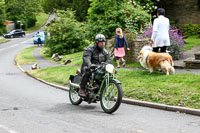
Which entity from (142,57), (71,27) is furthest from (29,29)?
(142,57)

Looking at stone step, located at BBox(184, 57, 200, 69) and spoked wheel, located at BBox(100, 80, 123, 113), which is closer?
spoked wheel, located at BBox(100, 80, 123, 113)

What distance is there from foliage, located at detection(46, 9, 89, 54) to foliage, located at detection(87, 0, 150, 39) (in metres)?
10.5

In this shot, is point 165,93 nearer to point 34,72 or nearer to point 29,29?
point 34,72

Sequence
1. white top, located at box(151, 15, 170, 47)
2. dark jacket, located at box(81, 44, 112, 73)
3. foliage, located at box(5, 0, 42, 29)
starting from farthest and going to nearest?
foliage, located at box(5, 0, 42, 29) → white top, located at box(151, 15, 170, 47) → dark jacket, located at box(81, 44, 112, 73)

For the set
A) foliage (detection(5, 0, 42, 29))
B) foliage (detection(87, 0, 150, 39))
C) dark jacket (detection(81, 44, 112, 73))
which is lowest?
dark jacket (detection(81, 44, 112, 73))

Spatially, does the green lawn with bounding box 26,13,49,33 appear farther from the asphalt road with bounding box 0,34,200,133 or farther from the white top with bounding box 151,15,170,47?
the asphalt road with bounding box 0,34,200,133

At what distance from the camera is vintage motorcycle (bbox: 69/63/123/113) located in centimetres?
771

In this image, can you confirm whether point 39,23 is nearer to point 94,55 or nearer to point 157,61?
point 157,61

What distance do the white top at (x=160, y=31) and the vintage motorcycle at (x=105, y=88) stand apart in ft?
13.4

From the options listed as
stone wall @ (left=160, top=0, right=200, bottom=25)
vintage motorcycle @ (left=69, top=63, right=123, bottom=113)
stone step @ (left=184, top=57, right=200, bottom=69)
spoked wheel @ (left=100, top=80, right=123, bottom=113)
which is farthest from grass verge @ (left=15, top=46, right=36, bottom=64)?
spoked wheel @ (left=100, top=80, right=123, bottom=113)

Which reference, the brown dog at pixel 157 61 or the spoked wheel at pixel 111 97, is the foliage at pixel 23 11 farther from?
the spoked wheel at pixel 111 97

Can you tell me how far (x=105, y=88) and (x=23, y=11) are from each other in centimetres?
8580

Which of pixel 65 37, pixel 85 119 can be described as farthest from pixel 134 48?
pixel 65 37

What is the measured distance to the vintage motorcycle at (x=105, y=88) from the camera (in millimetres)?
7711
